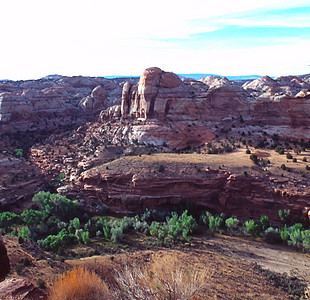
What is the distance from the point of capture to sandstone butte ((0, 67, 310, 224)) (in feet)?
94.7

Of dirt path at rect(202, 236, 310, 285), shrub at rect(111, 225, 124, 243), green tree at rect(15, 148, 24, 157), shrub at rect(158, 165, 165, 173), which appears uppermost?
shrub at rect(158, 165, 165, 173)

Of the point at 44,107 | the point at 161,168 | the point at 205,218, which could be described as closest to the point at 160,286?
the point at 205,218

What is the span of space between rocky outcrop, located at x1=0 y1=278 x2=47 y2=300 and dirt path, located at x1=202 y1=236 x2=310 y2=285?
47.5 feet

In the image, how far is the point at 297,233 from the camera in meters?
22.1

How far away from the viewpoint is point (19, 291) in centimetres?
1012

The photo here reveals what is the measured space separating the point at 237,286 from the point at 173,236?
24.2ft

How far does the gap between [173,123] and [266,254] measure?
91.0 ft

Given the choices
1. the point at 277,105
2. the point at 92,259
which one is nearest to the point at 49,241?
the point at 92,259

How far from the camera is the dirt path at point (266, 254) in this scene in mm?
19203

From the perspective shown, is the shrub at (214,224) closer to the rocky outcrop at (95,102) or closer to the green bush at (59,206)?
the green bush at (59,206)

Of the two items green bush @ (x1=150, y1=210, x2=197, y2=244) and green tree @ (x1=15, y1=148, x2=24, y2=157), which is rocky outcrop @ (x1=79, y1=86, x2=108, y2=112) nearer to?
green tree @ (x1=15, y1=148, x2=24, y2=157)

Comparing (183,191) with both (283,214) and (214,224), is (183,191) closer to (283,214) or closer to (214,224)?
(214,224)

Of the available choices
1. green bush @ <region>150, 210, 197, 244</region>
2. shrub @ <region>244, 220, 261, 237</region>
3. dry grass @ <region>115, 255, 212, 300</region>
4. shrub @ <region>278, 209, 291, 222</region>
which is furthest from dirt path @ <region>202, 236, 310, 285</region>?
dry grass @ <region>115, 255, 212, 300</region>

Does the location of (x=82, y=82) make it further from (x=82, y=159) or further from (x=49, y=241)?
(x=49, y=241)
